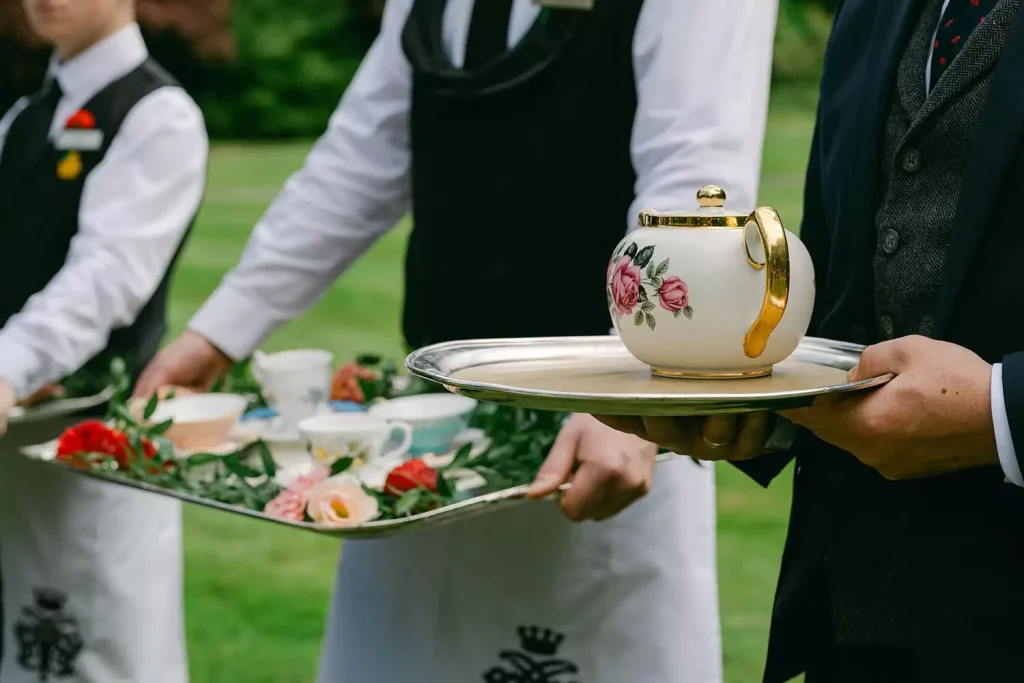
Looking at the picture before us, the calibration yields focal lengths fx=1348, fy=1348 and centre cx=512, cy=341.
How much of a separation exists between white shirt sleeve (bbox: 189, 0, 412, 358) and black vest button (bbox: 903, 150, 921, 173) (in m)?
1.26

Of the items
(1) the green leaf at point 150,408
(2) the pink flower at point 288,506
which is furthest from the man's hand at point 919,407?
(1) the green leaf at point 150,408

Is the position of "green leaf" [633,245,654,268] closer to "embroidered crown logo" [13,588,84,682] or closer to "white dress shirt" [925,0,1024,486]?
"white dress shirt" [925,0,1024,486]

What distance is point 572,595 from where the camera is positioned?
2.25 metres

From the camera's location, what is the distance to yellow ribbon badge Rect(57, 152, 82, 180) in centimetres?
315

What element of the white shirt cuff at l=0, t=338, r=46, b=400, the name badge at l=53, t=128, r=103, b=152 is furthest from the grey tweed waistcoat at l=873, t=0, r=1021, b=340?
the name badge at l=53, t=128, r=103, b=152

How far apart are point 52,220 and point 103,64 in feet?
1.35

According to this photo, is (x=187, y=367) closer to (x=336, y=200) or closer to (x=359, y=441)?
(x=336, y=200)

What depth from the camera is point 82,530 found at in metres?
3.24

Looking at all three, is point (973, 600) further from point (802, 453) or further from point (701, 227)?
point (701, 227)

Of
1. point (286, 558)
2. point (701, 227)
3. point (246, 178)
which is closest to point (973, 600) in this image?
point (701, 227)

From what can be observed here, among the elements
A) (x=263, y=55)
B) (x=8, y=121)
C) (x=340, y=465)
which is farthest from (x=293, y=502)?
(x=263, y=55)

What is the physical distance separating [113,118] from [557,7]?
141 centimetres

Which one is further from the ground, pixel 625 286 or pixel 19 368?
pixel 625 286

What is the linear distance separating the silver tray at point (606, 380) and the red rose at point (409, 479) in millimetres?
293
